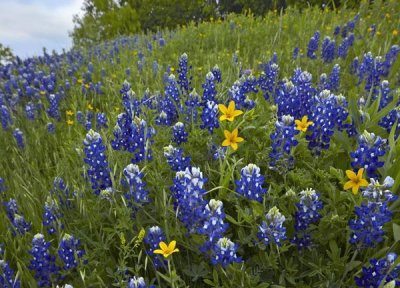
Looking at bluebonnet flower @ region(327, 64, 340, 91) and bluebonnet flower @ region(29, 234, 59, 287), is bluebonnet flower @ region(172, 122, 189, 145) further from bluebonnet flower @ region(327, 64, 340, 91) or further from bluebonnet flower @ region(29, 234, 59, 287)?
bluebonnet flower @ region(327, 64, 340, 91)

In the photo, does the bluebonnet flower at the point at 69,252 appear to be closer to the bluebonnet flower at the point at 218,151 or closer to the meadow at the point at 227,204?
the meadow at the point at 227,204

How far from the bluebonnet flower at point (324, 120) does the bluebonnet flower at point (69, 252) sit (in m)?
1.45

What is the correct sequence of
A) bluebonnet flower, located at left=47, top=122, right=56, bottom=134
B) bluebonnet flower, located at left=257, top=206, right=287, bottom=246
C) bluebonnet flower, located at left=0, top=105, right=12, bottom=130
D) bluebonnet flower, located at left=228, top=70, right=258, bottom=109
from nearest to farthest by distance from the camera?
bluebonnet flower, located at left=257, top=206, right=287, bottom=246 < bluebonnet flower, located at left=228, top=70, right=258, bottom=109 < bluebonnet flower, located at left=47, top=122, right=56, bottom=134 < bluebonnet flower, located at left=0, top=105, right=12, bottom=130

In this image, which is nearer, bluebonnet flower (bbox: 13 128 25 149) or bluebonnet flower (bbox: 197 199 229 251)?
bluebonnet flower (bbox: 197 199 229 251)

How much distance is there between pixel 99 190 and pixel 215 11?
1846cm

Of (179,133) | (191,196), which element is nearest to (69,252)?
(191,196)

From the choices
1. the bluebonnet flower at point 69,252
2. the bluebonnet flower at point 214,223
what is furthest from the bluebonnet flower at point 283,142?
the bluebonnet flower at point 69,252

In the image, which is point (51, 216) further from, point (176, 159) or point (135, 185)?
point (176, 159)

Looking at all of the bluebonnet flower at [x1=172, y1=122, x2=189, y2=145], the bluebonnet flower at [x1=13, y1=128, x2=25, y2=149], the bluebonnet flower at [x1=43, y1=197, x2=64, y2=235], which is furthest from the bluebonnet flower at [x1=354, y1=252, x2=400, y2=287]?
the bluebonnet flower at [x1=13, y1=128, x2=25, y2=149]

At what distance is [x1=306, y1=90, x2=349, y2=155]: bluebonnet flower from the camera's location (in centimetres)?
241

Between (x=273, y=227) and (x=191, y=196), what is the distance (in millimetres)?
415

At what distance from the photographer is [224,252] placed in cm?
183

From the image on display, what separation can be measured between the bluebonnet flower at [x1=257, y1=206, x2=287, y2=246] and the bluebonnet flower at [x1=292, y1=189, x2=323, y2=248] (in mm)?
176

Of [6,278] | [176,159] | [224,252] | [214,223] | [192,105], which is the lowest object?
[6,278]
